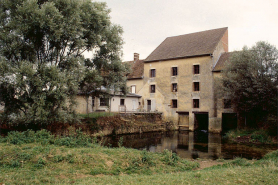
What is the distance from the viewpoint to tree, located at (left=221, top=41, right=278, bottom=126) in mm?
21031

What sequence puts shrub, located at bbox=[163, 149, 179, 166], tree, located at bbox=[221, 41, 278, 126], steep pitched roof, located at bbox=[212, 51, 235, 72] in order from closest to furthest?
shrub, located at bbox=[163, 149, 179, 166], tree, located at bbox=[221, 41, 278, 126], steep pitched roof, located at bbox=[212, 51, 235, 72]

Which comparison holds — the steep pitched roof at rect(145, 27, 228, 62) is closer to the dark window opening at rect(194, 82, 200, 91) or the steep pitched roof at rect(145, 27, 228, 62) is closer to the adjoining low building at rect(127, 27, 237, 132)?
the adjoining low building at rect(127, 27, 237, 132)

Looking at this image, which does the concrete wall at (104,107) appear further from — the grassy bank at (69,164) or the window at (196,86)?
the grassy bank at (69,164)

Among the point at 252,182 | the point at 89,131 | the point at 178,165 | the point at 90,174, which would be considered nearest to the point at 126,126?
the point at 89,131

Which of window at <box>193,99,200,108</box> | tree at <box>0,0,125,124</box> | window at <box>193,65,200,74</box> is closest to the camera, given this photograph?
tree at <box>0,0,125,124</box>

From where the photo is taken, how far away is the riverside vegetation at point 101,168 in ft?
22.0

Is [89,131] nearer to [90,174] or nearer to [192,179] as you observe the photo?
[90,174]

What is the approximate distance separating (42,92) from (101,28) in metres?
7.16

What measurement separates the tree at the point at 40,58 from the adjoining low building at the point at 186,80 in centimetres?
1736

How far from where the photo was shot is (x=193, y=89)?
3045 centimetres

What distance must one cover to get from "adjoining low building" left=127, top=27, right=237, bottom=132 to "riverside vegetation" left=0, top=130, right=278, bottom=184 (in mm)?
19248

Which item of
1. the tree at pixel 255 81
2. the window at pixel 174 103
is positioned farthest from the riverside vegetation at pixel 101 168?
the window at pixel 174 103

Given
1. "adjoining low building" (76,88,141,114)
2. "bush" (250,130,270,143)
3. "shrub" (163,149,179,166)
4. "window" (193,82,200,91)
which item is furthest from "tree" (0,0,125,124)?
"window" (193,82,200,91)

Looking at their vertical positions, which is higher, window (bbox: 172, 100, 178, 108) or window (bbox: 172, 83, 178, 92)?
window (bbox: 172, 83, 178, 92)
